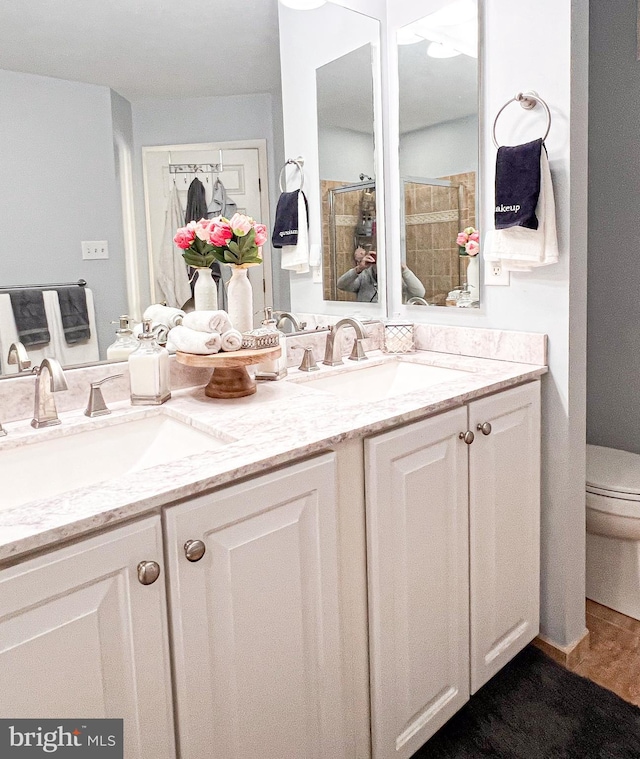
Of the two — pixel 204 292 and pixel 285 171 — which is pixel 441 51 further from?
pixel 204 292

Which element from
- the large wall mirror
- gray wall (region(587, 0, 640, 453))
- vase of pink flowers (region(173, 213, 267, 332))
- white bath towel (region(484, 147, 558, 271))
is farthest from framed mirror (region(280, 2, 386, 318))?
gray wall (region(587, 0, 640, 453))

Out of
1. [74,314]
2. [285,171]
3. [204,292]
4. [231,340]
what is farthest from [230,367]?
[285,171]

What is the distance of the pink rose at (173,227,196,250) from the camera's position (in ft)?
5.25

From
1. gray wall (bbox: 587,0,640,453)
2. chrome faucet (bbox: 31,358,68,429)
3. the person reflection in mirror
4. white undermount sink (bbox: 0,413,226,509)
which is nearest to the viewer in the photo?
white undermount sink (bbox: 0,413,226,509)

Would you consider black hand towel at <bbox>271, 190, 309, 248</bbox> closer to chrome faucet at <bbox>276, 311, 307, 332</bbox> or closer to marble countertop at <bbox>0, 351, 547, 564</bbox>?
chrome faucet at <bbox>276, 311, 307, 332</bbox>

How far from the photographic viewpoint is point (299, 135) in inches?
75.4

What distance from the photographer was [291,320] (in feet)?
6.37

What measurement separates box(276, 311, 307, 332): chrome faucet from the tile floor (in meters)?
1.35

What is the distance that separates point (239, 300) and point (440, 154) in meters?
0.90

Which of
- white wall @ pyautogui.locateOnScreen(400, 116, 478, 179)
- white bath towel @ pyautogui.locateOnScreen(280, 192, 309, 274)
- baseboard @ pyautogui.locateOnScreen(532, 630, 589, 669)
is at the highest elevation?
white wall @ pyautogui.locateOnScreen(400, 116, 478, 179)

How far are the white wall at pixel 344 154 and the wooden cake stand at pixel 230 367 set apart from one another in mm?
818

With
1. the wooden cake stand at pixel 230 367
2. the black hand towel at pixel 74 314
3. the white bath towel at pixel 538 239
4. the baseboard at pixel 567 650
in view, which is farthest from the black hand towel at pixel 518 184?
the baseboard at pixel 567 650

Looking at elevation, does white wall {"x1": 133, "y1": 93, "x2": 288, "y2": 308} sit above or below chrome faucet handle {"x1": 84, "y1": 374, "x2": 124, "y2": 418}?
above

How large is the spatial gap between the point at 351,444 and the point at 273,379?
0.49 m
